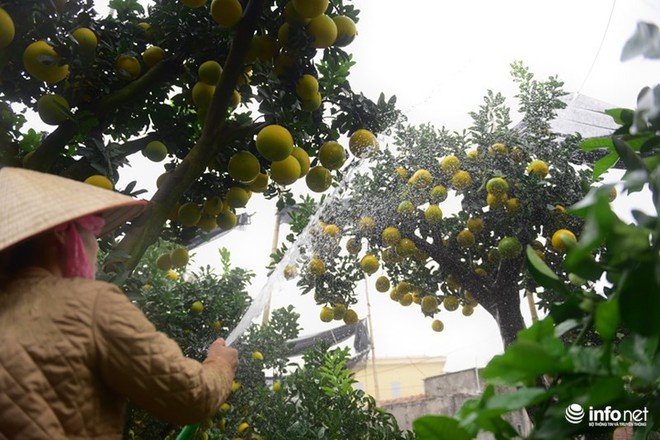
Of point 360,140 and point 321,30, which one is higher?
point 321,30

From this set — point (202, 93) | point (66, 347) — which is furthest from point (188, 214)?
point (66, 347)

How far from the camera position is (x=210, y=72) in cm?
154

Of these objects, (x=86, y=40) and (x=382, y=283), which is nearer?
(x=86, y=40)

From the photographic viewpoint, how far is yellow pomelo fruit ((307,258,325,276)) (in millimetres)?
2549

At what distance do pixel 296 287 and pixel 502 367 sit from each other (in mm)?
2269

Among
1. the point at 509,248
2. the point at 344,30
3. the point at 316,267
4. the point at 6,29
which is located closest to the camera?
the point at 6,29

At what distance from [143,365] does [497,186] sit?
1.91m

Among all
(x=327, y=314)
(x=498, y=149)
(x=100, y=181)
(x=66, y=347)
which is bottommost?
(x=66, y=347)

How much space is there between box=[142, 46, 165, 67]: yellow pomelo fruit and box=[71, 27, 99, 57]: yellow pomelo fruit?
20cm

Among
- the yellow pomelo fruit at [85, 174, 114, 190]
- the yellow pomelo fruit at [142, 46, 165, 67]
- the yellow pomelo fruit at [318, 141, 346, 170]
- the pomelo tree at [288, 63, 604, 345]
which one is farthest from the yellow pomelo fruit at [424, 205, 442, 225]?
the yellow pomelo fruit at [85, 174, 114, 190]

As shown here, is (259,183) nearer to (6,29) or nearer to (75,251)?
(6,29)

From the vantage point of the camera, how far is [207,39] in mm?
1578

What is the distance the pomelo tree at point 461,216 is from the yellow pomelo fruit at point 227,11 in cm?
131

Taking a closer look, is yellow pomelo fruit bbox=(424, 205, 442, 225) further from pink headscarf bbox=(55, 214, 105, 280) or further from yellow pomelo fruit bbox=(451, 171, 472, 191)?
pink headscarf bbox=(55, 214, 105, 280)
